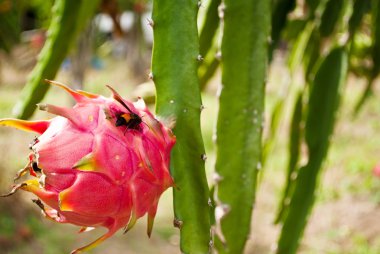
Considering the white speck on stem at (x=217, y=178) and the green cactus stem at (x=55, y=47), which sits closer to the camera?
the white speck on stem at (x=217, y=178)

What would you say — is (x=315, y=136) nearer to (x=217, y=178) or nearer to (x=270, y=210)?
(x=217, y=178)

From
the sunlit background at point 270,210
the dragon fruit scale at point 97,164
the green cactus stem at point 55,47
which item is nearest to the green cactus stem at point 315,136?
the green cactus stem at point 55,47

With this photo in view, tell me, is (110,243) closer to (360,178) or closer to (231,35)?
(360,178)

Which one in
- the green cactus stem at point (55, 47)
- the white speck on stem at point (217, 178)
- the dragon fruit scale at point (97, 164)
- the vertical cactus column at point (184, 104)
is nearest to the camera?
A: the dragon fruit scale at point (97, 164)

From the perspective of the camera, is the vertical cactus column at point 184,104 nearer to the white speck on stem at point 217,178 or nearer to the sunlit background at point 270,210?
the white speck on stem at point 217,178

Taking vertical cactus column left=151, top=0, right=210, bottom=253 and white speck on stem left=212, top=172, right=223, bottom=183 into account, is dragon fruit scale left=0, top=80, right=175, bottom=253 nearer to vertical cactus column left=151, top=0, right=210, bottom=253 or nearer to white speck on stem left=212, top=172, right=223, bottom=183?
vertical cactus column left=151, top=0, right=210, bottom=253

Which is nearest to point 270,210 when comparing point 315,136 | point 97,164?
point 315,136

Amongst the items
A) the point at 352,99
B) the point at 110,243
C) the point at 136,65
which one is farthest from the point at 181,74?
the point at 136,65
